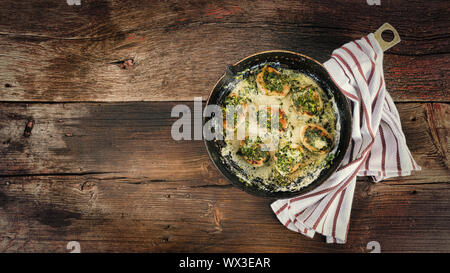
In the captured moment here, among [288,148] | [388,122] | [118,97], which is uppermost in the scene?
[118,97]

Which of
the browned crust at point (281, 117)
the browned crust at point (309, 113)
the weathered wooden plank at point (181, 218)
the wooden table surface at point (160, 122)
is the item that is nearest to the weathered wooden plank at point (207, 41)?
the wooden table surface at point (160, 122)

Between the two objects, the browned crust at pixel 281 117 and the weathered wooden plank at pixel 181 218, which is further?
the weathered wooden plank at pixel 181 218

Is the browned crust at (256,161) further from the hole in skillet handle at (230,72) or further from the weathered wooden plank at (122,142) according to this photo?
the hole in skillet handle at (230,72)

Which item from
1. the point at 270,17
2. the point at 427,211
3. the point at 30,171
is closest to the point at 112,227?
the point at 30,171

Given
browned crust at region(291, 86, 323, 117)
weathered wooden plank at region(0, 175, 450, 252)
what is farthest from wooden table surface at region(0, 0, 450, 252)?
browned crust at region(291, 86, 323, 117)

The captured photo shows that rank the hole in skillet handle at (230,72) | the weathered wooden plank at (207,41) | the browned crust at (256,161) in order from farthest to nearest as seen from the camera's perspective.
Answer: the weathered wooden plank at (207,41) → the browned crust at (256,161) → the hole in skillet handle at (230,72)

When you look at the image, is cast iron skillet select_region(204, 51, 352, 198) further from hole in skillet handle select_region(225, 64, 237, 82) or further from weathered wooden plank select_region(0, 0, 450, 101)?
weathered wooden plank select_region(0, 0, 450, 101)

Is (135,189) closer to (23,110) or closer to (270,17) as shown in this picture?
(23,110)
